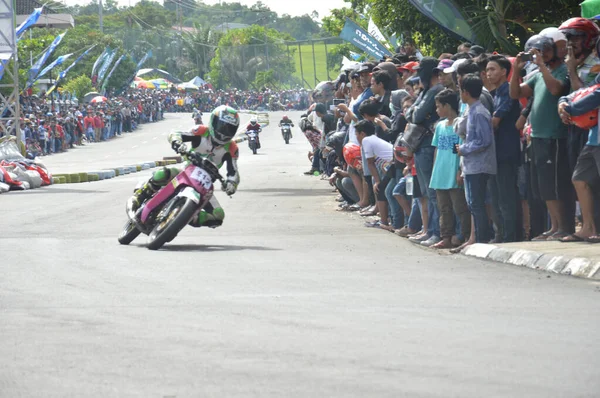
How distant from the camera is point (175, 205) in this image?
1327 centimetres

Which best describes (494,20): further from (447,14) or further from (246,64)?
(246,64)

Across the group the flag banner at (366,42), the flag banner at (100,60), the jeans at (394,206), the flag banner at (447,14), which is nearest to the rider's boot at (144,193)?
the jeans at (394,206)

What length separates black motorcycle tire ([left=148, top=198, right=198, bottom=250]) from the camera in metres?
13.0

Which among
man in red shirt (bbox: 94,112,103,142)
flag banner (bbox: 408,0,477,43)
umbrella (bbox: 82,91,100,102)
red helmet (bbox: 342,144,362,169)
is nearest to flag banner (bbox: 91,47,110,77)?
umbrella (bbox: 82,91,100,102)

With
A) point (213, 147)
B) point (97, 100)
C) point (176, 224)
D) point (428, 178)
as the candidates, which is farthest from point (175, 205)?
point (97, 100)

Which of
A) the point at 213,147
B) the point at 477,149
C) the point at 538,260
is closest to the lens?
the point at 538,260

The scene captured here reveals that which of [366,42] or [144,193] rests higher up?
[366,42]

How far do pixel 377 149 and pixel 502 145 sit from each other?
399 centimetres

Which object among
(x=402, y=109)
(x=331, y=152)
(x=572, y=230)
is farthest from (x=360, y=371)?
(x=331, y=152)

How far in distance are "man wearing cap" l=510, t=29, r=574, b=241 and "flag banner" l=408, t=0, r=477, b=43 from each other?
25.8 ft

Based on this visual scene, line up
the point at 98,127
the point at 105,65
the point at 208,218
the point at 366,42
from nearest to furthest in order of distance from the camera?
the point at 208,218
the point at 366,42
the point at 98,127
the point at 105,65

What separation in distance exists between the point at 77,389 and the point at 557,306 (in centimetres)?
367

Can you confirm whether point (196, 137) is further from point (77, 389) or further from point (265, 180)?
point (265, 180)

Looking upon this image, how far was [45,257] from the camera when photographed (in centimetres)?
1225
